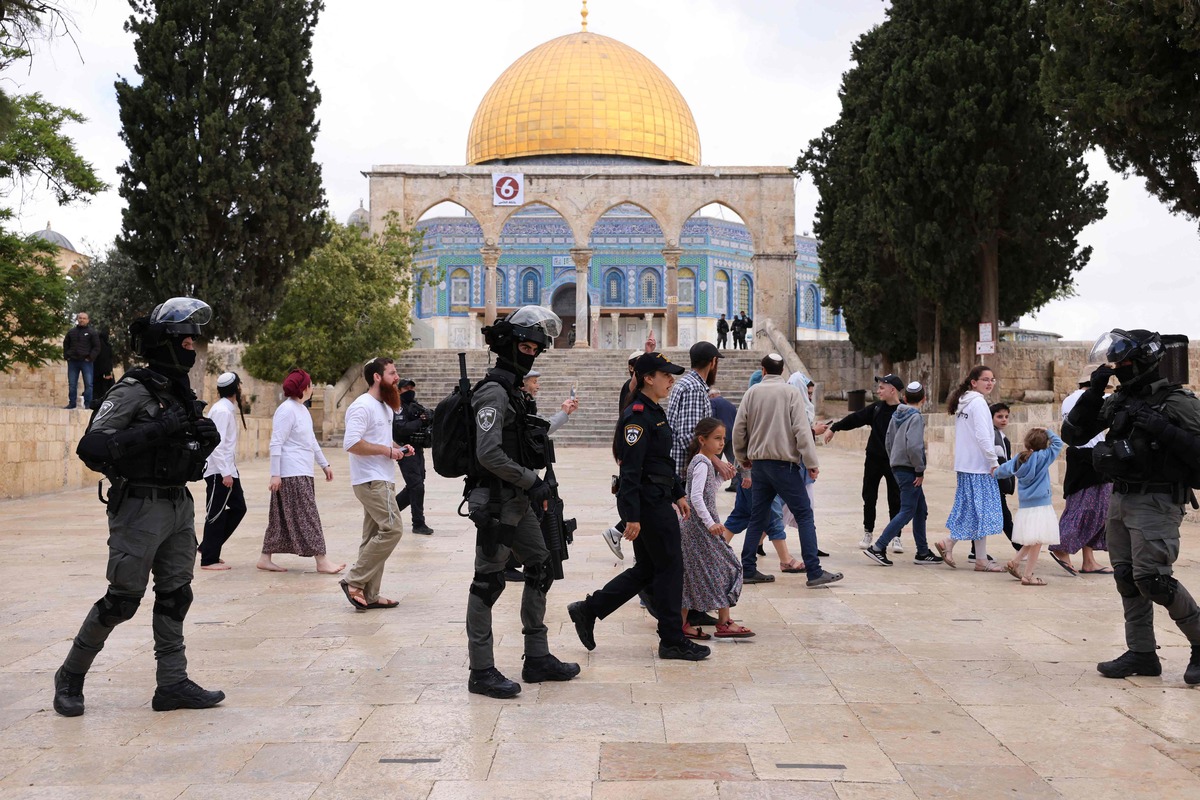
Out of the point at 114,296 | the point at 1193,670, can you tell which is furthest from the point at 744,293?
the point at 1193,670

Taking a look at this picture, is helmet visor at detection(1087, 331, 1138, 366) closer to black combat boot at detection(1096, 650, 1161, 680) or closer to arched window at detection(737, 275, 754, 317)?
black combat boot at detection(1096, 650, 1161, 680)

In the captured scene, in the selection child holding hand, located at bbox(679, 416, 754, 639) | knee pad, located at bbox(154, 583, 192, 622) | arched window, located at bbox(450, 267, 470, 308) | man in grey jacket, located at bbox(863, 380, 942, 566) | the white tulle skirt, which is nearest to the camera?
knee pad, located at bbox(154, 583, 192, 622)

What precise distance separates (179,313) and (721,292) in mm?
49446

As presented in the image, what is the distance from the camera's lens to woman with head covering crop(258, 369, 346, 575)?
317 inches

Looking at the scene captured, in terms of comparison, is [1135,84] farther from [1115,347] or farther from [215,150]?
[215,150]

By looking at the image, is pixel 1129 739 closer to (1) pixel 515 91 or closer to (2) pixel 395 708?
(2) pixel 395 708

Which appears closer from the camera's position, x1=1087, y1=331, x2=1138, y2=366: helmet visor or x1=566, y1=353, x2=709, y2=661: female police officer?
x1=1087, y1=331, x2=1138, y2=366: helmet visor

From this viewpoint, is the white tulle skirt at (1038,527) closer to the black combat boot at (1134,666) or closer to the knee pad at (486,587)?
the black combat boot at (1134,666)

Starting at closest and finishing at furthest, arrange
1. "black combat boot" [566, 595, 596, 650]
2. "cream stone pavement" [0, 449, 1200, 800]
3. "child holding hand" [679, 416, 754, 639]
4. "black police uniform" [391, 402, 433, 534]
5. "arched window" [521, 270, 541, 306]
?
1. "cream stone pavement" [0, 449, 1200, 800]
2. "black combat boot" [566, 595, 596, 650]
3. "child holding hand" [679, 416, 754, 639]
4. "black police uniform" [391, 402, 433, 534]
5. "arched window" [521, 270, 541, 306]

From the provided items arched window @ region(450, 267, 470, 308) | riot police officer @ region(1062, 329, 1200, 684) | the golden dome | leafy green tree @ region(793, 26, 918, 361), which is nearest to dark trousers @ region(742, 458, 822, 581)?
riot police officer @ region(1062, 329, 1200, 684)

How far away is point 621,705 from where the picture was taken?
15.0 ft

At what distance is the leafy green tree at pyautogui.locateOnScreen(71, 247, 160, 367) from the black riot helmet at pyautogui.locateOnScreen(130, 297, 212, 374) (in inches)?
849

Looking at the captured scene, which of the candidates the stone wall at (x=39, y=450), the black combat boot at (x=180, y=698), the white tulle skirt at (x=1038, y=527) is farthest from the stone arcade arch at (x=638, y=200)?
the black combat boot at (x=180, y=698)

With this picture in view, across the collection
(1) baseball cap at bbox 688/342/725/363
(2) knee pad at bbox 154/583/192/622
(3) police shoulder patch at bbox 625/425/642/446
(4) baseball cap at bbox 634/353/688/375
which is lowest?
(2) knee pad at bbox 154/583/192/622
